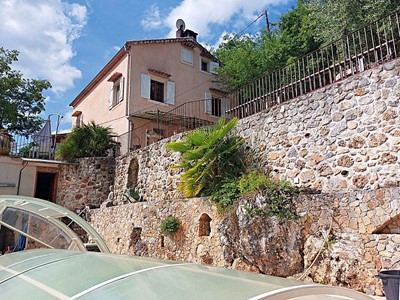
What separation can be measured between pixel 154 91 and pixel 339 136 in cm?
1079

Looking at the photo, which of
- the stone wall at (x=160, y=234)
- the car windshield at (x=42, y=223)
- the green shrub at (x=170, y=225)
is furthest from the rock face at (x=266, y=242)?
the car windshield at (x=42, y=223)

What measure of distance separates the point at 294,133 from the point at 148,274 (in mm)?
6091

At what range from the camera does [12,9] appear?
9109 mm

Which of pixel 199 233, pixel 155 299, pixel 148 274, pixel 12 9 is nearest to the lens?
pixel 155 299

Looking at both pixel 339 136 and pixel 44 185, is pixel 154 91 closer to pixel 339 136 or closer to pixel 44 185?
pixel 44 185

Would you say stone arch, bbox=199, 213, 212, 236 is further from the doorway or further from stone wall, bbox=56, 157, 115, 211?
the doorway

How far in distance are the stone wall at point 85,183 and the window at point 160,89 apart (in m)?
4.13

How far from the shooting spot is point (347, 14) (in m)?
9.71

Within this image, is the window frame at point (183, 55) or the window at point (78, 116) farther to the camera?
the window at point (78, 116)

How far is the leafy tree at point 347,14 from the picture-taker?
29.5 ft

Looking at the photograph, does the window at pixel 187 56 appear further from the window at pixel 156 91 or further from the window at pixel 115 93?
the window at pixel 115 93

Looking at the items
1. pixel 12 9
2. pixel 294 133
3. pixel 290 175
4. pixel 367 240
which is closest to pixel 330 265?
pixel 367 240

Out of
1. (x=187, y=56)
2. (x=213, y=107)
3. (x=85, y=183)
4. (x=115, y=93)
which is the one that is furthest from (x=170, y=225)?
(x=187, y=56)

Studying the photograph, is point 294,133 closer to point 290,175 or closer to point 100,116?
point 290,175
